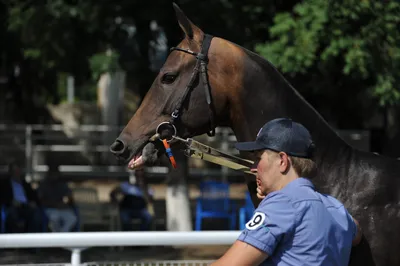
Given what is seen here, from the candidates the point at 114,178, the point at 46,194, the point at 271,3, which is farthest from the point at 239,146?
the point at 114,178

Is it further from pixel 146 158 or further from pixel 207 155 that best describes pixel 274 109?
pixel 146 158

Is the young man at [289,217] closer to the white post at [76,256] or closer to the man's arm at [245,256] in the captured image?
the man's arm at [245,256]

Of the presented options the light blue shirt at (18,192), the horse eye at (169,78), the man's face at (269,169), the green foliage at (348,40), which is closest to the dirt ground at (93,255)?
the horse eye at (169,78)

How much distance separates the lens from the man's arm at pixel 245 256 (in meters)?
2.37

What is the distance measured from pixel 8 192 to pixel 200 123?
A: 6.98 m

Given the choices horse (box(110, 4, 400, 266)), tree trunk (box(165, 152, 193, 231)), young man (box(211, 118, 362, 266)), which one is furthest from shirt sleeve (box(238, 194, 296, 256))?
tree trunk (box(165, 152, 193, 231))

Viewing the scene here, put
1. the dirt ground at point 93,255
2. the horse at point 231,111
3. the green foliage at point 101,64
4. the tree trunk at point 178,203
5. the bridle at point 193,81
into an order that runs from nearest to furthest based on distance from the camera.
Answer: the horse at point 231,111
the bridle at point 193,81
the dirt ground at point 93,255
the green foliage at point 101,64
the tree trunk at point 178,203

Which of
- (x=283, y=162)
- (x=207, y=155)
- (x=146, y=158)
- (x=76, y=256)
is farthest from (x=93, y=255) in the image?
(x=283, y=162)

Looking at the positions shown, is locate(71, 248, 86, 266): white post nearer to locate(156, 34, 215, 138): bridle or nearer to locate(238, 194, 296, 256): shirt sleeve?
locate(156, 34, 215, 138): bridle

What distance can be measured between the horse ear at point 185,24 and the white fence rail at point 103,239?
4.39ft

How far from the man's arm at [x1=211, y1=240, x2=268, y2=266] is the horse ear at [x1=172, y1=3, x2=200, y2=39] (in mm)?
1657

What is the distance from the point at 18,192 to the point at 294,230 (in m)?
8.15

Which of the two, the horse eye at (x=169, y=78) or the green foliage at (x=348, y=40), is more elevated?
the green foliage at (x=348, y=40)

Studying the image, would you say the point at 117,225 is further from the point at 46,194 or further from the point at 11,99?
the point at 11,99
